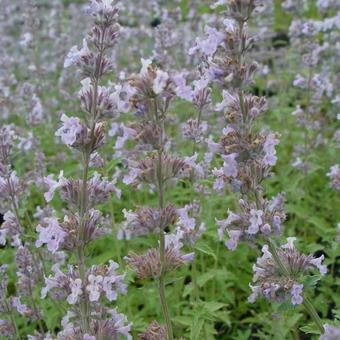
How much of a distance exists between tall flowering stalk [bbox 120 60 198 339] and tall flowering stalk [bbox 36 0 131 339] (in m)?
0.17

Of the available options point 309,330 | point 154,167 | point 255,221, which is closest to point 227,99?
point 154,167

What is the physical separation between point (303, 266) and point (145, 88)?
49.7 inches

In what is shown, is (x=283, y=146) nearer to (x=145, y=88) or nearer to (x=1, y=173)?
(x=1, y=173)

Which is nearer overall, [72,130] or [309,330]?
[72,130]

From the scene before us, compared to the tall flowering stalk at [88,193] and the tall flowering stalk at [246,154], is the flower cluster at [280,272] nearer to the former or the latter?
the tall flowering stalk at [246,154]

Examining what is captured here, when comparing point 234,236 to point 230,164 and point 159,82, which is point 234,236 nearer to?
point 230,164

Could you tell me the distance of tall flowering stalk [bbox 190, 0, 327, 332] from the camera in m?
3.19

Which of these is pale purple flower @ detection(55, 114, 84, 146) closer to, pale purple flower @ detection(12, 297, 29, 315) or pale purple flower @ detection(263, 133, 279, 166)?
pale purple flower @ detection(263, 133, 279, 166)

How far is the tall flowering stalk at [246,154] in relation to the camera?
10.5 feet

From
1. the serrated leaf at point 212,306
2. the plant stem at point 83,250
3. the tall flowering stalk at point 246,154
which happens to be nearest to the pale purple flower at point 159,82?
the tall flowering stalk at point 246,154

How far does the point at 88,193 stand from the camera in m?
3.38

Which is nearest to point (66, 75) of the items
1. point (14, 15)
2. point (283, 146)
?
point (283, 146)

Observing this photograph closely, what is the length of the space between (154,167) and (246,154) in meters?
0.46

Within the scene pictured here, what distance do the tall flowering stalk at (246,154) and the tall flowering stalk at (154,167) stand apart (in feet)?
0.82
